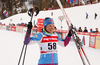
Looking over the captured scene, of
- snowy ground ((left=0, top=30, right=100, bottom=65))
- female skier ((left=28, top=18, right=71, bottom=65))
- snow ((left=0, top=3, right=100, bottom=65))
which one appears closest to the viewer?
female skier ((left=28, top=18, right=71, bottom=65))

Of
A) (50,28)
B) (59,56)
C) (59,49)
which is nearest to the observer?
(50,28)

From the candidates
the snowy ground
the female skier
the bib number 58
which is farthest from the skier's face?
the snowy ground

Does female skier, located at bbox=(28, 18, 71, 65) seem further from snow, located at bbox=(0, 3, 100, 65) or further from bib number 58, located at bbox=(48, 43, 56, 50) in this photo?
snow, located at bbox=(0, 3, 100, 65)

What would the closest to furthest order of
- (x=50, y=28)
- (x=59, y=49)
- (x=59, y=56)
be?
(x=50, y=28)
(x=59, y=56)
(x=59, y=49)

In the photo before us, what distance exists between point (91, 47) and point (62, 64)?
3662mm

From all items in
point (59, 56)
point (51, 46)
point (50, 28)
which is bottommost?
point (59, 56)

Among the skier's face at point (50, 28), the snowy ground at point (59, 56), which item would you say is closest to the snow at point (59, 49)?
the snowy ground at point (59, 56)

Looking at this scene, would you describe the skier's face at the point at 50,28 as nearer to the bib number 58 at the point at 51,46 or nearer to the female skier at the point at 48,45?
the female skier at the point at 48,45

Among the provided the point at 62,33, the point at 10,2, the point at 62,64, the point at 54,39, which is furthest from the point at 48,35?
the point at 10,2

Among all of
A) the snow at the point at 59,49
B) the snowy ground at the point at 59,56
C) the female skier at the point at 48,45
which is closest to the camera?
the female skier at the point at 48,45

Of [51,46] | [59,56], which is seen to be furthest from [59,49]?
[51,46]

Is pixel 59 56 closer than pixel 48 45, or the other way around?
pixel 48 45

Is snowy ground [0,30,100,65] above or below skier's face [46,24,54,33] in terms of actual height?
below

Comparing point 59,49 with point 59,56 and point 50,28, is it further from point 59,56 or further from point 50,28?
point 50,28
